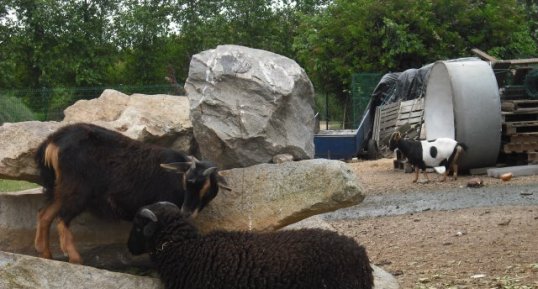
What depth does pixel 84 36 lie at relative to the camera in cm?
3173

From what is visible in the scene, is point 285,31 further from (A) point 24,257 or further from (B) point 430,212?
(A) point 24,257

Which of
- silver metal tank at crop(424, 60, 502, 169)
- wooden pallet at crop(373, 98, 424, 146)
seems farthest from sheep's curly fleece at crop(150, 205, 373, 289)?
wooden pallet at crop(373, 98, 424, 146)

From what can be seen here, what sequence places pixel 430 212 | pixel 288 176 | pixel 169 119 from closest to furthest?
pixel 288 176, pixel 169 119, pixel 430 212

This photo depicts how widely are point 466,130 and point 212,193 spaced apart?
34.0 ft

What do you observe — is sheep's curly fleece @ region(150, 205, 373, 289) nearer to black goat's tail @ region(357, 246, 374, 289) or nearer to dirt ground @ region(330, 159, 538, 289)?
black goat's tail @ region(357, 246, 374, 289)

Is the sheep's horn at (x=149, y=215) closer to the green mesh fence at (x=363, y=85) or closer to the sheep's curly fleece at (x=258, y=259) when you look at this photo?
the sheep's curly fleece at (x=258, y=259)

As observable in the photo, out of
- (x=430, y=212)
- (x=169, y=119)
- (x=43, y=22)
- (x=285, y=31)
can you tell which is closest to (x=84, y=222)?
(x=169, y=119)

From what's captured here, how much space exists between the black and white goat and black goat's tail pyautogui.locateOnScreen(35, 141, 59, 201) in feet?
35.6

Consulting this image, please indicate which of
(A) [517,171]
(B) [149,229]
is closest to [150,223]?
(B) [149,229]

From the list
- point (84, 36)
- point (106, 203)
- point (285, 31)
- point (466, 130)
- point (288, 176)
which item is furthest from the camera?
point (285, 31)

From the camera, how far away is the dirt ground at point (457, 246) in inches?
295

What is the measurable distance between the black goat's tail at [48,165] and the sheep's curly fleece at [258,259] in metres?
1.16

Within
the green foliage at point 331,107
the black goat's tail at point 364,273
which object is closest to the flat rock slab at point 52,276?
the black goat's tail at point 364,273

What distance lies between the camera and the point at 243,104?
7211 mm
